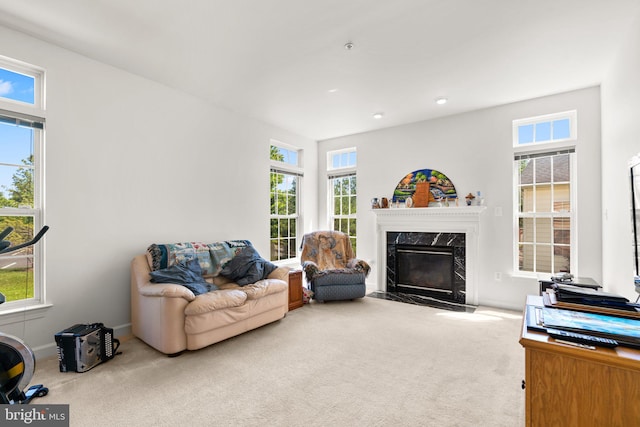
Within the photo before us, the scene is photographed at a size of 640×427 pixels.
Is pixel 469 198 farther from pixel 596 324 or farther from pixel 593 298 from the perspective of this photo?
pixel 596 324

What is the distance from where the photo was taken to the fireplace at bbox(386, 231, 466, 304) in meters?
4.50

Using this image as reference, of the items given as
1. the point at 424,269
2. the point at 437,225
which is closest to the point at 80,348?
the point at 424,269

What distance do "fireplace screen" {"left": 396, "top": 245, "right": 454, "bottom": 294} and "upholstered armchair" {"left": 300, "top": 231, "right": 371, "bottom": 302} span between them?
0.75 metres

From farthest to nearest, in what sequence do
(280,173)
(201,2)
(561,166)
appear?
(280,173)
(561,166)
(201,2)

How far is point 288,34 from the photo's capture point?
258cm

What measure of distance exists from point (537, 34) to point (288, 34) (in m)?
2.11

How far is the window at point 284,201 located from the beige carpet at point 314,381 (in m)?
2.03

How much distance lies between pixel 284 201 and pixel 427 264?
8.56 ft

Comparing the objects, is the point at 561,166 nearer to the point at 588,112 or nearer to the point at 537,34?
the point at 588,112

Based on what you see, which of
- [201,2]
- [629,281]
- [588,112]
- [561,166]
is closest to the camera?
[201,2]

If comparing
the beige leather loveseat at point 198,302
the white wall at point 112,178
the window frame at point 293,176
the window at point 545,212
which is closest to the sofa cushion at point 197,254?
the beige leather loveseat at point 198,302

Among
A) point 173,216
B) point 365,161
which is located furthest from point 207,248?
point 365,161

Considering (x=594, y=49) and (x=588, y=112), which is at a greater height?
(x=594, y=49)

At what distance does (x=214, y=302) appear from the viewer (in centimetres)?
280
